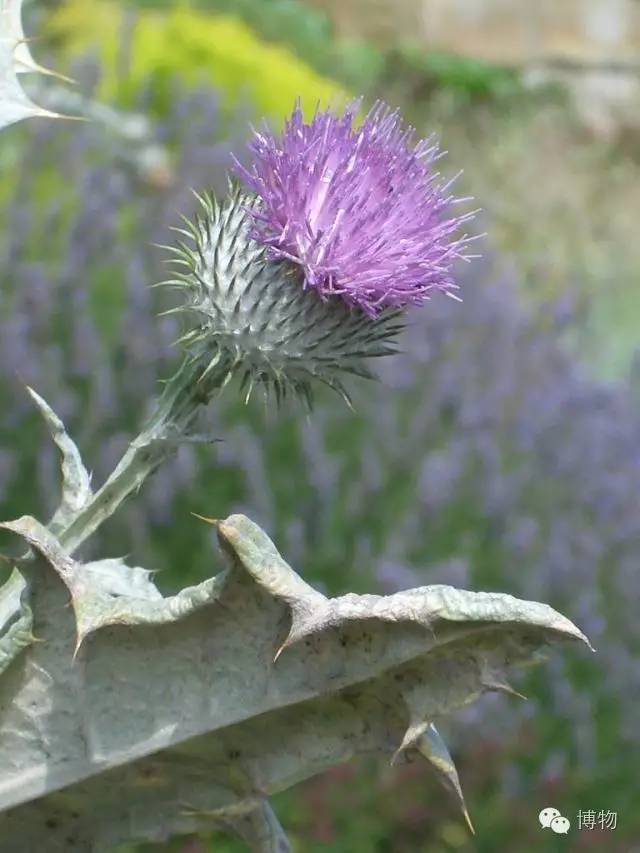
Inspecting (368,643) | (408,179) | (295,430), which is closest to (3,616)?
(368,643)

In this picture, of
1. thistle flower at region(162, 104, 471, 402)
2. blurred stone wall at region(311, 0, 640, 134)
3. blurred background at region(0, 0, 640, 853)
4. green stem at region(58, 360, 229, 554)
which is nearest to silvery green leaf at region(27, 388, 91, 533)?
green stem at region(58, 360, 229, 554)

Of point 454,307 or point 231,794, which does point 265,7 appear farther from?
point 231,794

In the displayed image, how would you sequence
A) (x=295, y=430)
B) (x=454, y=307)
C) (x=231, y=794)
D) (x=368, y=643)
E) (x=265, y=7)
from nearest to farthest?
(x=368, y=643), (x=231, y=794), (x=295, y=430), (x=454, y=307), (x=265, y=7)

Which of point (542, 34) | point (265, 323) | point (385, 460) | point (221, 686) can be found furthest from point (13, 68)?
point (542, 34)

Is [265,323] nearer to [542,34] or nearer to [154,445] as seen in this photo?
[154,445]

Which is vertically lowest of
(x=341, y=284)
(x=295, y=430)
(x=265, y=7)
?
(x=295, y=430)

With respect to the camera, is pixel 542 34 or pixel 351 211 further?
pixel 542 34

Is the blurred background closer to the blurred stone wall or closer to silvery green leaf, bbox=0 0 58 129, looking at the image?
silvery green leaf, bbox=0 0 58 129
